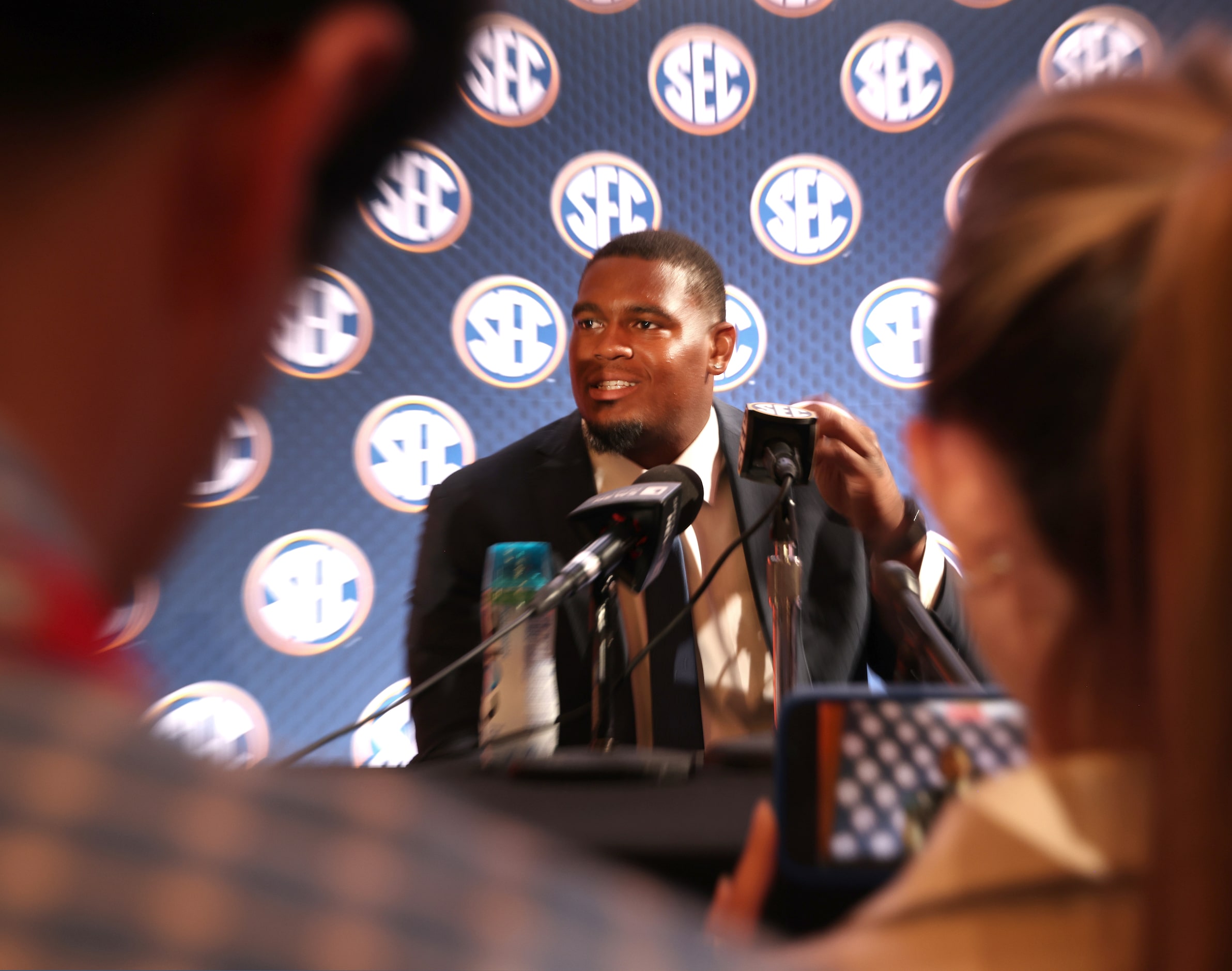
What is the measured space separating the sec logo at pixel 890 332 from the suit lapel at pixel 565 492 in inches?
30.3

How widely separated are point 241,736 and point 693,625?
3.31ft

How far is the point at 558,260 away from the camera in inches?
78.4

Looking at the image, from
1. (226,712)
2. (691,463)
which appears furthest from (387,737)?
(691,463)

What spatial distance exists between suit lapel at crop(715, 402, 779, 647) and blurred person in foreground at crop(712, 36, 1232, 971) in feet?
3.08

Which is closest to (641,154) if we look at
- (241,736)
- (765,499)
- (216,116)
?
(765,499)

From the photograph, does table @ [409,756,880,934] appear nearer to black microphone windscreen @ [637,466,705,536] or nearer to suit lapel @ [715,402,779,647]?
black microphone windscreen @ [637,466,705,536]

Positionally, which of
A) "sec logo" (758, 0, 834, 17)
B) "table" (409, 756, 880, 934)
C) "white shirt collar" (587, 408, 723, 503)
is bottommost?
"table" (409, 756, 880, 934)

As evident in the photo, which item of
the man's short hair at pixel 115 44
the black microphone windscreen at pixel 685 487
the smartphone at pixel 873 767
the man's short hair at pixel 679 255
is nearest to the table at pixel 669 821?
the smartphone at pixel 873 767

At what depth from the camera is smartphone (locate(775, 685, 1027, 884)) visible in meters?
0.45

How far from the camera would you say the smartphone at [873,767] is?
45cm

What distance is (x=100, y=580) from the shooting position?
0.61 ft

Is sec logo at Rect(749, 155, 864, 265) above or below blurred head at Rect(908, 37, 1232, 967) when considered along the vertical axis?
above

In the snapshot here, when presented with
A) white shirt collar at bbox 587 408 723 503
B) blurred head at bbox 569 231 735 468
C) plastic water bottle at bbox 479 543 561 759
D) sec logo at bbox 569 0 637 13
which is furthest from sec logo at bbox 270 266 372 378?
plastic water bottle at bbox 479 543 561 759

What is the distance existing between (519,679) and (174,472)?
725 millimetres
